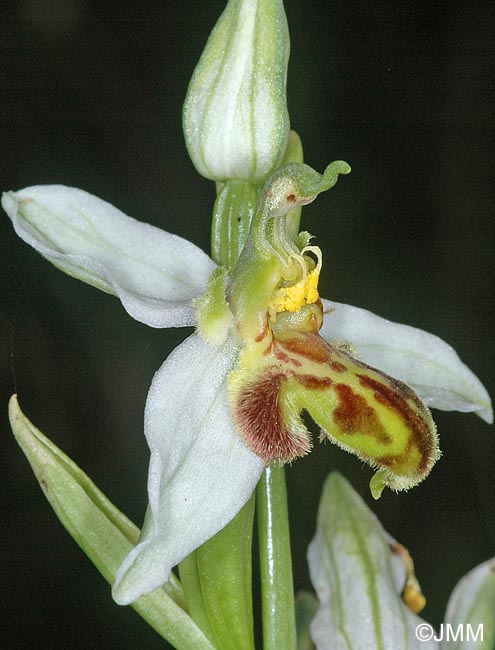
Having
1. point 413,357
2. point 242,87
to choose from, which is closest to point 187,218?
point 413,357

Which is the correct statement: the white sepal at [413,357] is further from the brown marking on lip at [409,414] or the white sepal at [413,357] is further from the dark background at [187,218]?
the dark background at [187,218]

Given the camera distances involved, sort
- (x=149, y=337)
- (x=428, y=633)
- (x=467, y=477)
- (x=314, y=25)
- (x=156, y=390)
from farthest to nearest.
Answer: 1. (x=314, y=25)
2. (x=467, y=477)
3. (x=149, y=337)
4. (x=428, y=633)
5. (x=156, y=390)

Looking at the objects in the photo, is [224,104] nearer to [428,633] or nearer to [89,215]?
[89,215]

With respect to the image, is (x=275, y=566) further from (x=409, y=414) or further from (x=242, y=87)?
(x=242, y=87)

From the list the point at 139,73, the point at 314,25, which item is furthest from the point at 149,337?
the point at 314,25

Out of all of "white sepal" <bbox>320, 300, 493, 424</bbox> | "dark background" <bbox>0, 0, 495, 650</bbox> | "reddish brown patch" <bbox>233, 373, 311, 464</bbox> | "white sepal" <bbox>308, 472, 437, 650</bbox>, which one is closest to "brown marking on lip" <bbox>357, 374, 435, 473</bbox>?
"reddish brown patch" <bbox>233, 373, 311, 464</bbox>

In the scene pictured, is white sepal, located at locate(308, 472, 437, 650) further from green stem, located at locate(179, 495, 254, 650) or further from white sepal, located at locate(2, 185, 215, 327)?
white sepal, located at locate(2, 185, 215, 327)
